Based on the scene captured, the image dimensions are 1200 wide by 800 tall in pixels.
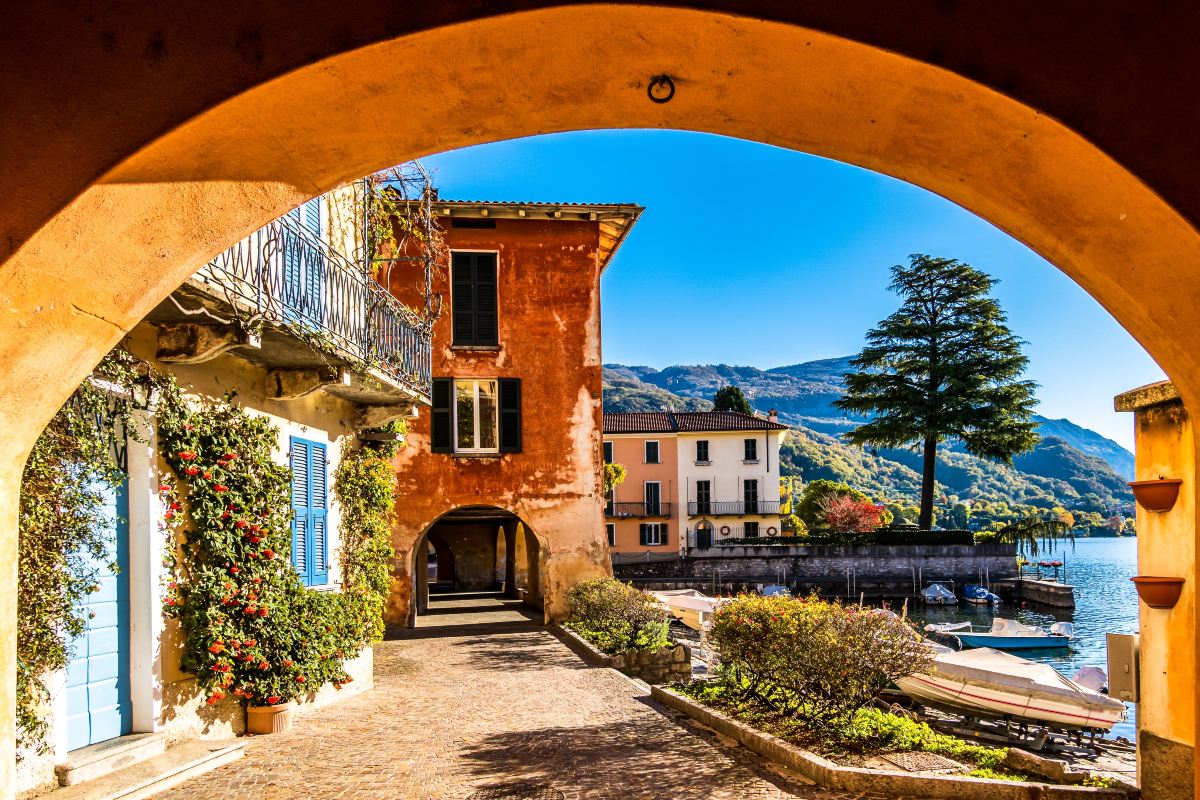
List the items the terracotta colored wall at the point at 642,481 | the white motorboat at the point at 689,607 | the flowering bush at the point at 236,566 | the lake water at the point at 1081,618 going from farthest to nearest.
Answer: the terracotta colored wall at the point at 642,481
the lake water at the point at 1081,618
the white motorboat at the point at 689,607
the flowering bush at the point at 236,566

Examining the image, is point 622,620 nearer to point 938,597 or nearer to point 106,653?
point 106,653

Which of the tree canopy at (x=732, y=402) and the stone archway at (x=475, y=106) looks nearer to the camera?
the stone archway at (x=475, y=106)

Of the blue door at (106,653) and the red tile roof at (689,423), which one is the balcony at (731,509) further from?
the blue door at (106,653)

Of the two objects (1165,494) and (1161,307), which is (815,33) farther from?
(1165,494)

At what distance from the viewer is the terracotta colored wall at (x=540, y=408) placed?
2261 centimetres

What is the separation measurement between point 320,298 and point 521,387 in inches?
497

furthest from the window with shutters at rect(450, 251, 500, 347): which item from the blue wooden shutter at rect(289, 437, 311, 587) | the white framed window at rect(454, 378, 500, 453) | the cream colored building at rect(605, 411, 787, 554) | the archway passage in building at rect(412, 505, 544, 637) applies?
the cream colored building at rect(605, 411, 787, 554)

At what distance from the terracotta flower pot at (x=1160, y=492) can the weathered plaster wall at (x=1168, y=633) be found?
0.05 metres

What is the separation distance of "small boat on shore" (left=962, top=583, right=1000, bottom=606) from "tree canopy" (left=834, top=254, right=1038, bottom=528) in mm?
4176

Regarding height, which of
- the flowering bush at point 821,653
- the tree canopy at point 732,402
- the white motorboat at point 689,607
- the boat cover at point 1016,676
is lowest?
the white motorboat at point 689,607

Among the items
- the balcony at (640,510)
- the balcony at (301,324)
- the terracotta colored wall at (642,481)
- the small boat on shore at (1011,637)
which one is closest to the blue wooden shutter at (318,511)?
the balcony at (301,324)

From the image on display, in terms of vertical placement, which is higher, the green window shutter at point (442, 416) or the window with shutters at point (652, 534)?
the green window shutter at point (442, 416)

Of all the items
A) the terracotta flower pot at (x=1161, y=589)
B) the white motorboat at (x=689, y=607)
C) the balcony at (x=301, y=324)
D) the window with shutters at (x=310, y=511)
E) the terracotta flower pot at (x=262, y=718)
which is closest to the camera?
the terracotta flower pot at (x=1161, y=589)

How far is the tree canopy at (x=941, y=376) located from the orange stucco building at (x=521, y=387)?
28095 mm
